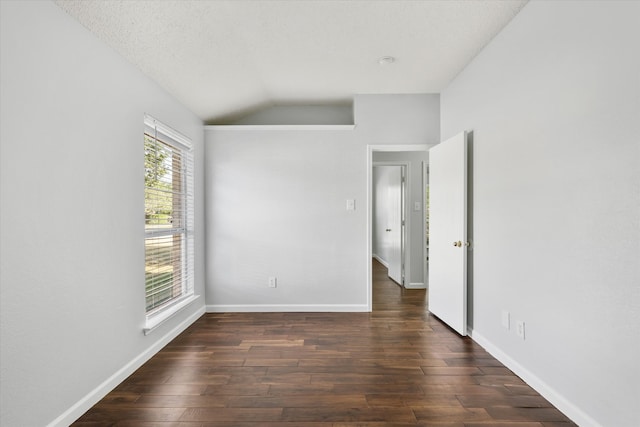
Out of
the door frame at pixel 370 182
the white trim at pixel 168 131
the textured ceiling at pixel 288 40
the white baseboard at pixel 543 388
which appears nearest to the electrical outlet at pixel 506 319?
the white baseboard at pixel 543 388

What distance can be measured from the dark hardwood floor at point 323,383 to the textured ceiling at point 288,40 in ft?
7.63

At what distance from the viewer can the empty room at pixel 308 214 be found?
1.64 meters

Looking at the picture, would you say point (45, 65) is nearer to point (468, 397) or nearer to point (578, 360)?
point (468, 397)

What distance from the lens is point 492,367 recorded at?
2512 millimetres

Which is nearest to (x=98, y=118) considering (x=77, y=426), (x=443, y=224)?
(x=77, y=426)

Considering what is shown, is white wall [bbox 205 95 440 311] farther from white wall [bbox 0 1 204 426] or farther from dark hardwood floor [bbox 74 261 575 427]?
white wall [bbox 0 1 204 426]

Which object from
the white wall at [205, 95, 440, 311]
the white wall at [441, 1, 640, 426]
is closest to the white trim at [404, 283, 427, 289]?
the white wall at [205, 95, 440, 311]

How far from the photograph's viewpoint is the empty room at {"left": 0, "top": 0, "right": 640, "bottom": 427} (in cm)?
164

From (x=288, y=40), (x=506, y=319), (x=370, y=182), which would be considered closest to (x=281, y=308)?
(x=370, y=182)

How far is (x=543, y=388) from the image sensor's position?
211 centimetres

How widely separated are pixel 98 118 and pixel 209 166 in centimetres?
185

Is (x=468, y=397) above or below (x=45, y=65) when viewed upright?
below

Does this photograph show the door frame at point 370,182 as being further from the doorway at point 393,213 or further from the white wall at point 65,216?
the white wall at point 65,216

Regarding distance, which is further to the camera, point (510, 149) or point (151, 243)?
point (151, 243)
